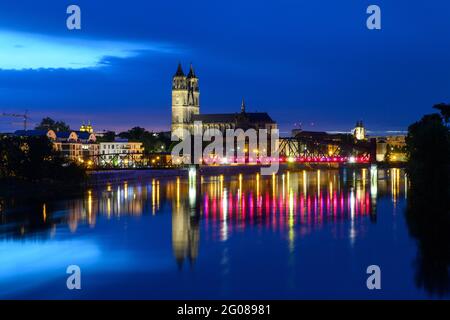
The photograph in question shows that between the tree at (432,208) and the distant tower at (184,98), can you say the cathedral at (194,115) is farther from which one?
the tree at (432,208)

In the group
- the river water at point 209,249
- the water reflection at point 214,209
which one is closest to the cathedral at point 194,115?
the water reflection at point 214,209

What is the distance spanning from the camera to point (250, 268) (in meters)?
25.1

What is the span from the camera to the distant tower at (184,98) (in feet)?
530

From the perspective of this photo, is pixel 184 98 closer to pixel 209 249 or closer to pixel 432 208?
pixel 432 208

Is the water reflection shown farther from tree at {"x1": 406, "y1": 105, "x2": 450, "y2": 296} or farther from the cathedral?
the cathedral

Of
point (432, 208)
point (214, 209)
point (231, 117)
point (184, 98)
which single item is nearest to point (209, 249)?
point (432, 208)

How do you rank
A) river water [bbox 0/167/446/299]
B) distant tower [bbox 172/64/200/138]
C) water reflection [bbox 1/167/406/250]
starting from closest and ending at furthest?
river water [bbox 0/167/446/299], water reflection [bbox 1/167/406/250], distant tower [bbox 172/64/200/138]

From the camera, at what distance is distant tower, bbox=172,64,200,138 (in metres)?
162

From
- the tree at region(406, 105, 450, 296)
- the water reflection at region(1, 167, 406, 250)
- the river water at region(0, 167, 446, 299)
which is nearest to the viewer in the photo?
the river water at region(0, 167, 446, 299)

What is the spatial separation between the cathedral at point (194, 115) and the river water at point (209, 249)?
366 feet

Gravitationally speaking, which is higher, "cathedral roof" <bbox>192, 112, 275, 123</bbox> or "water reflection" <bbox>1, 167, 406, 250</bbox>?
"cathedral roof" <bbox>192, 112, 275, 123</bbox>

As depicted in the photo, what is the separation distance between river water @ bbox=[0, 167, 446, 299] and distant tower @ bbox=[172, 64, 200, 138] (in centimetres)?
11162

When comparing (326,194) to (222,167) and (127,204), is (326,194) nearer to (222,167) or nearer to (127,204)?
(127,204)

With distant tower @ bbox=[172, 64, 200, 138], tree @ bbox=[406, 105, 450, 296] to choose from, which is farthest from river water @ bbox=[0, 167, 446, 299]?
distant tower @ bbox=[172, 64, 200, 138]
